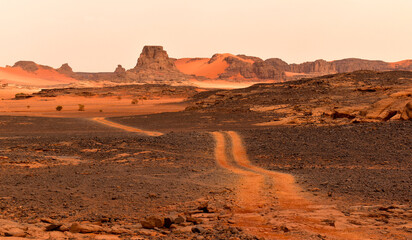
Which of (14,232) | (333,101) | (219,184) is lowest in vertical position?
(219,184)

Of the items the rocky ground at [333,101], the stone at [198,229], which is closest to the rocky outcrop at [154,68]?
the rocky ground at [333,101]

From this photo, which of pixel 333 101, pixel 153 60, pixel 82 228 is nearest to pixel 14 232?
pixel 82 228

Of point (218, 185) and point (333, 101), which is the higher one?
point (333, 101)

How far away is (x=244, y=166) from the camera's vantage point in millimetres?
14773

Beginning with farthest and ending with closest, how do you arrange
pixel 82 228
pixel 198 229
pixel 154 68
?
pixel 154 68 < pixel 198 229 < pixel 82 228

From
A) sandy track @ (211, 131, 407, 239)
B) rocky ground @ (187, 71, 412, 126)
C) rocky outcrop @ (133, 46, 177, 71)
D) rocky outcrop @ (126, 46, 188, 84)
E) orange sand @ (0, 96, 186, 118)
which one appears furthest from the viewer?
rocky outcrop @ (133, 46, 177, 71)

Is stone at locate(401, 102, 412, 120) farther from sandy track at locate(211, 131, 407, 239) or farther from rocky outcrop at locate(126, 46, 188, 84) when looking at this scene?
rocky outcrop at locate(126, 46, 188, 84)

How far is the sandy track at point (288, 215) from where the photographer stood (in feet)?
21.0

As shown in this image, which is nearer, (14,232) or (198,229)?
(14,232)

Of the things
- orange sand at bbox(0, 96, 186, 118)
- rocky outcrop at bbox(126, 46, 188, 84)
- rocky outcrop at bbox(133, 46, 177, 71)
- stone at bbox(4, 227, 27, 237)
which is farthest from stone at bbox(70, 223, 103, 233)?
rocky outcrop at bbox(133, 46, 177, 71)

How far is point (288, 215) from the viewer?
7457 millimetres

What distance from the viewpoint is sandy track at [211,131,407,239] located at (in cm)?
640

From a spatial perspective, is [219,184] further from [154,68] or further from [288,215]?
[154,68]

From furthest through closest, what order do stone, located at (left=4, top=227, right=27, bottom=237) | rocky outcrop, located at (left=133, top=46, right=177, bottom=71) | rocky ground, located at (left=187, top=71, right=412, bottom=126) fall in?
rocky outcrop, located at (left=133, top=46, right=177, bottom=71) < rocky ground, located at (left=187, top=71, right=412, bottom=126) < stone, located at (left=4, top=227, right=27, bottom=237)
